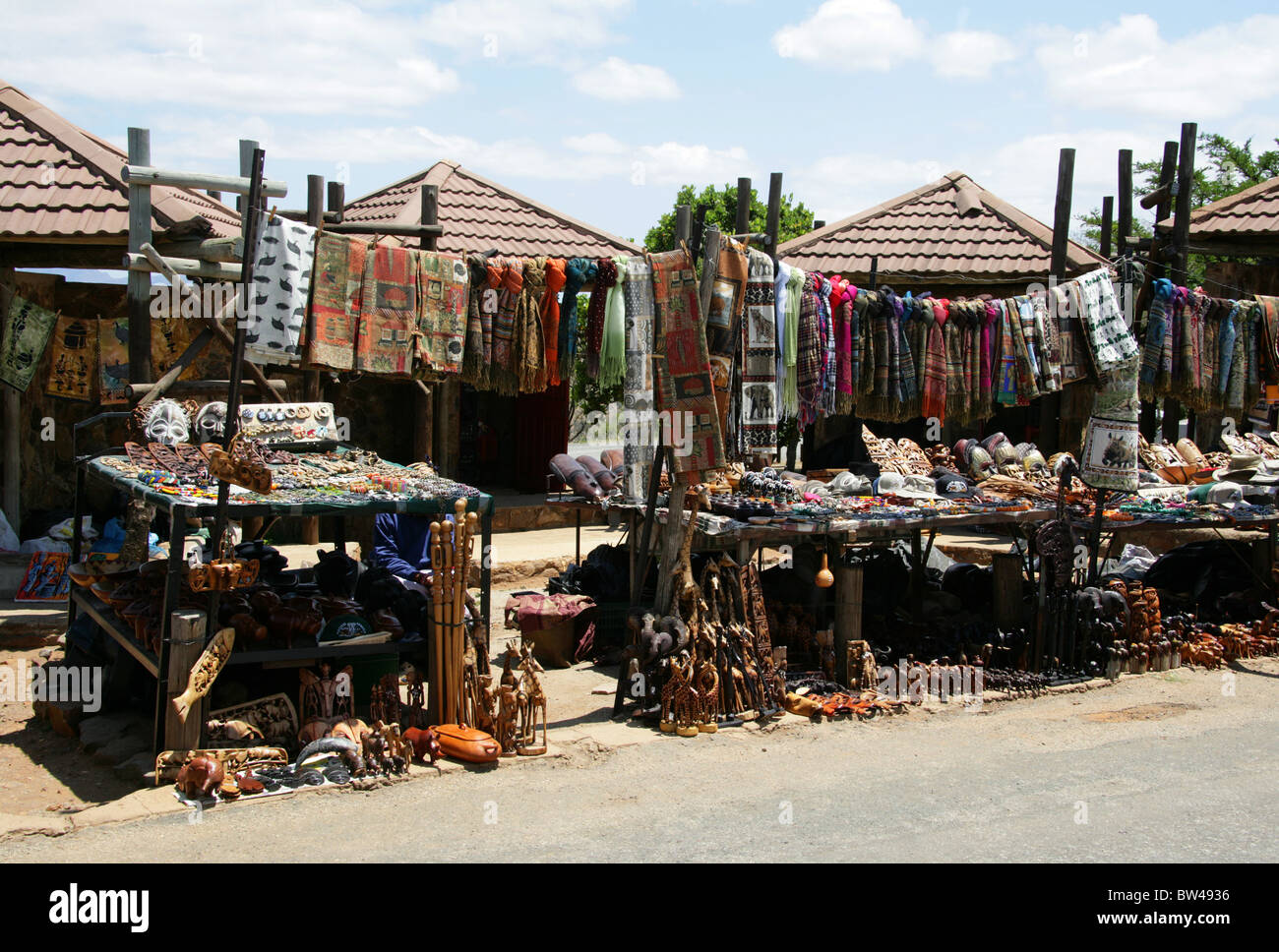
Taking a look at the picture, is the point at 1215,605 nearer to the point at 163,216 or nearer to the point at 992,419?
the point at 992,419

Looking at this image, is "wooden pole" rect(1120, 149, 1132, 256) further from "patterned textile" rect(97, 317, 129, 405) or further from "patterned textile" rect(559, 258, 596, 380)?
"patterned textile" rect(97, 317, 129, 405)

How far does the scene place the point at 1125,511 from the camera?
990cm

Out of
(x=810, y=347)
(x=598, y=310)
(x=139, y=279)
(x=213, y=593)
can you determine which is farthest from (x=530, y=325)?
(x=139, y=279)

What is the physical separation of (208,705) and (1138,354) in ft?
24.2

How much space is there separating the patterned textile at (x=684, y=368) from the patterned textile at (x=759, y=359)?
1.50ft

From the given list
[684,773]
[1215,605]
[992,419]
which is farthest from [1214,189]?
[684,773]

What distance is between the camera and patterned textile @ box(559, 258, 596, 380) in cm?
776

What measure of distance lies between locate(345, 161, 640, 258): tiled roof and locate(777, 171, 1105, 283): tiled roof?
8.83 ft

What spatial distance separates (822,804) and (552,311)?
A: 357 centimetres

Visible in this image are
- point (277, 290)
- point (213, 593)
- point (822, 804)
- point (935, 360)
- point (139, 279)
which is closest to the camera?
point (822, 804)

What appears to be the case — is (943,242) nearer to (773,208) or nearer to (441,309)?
(773,208)

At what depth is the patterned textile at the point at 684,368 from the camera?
25.3 feet

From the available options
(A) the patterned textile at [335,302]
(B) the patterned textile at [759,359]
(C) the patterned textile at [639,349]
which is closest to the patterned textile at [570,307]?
(C) the patterned textile at [639,349]

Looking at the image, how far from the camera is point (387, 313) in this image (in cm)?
741
